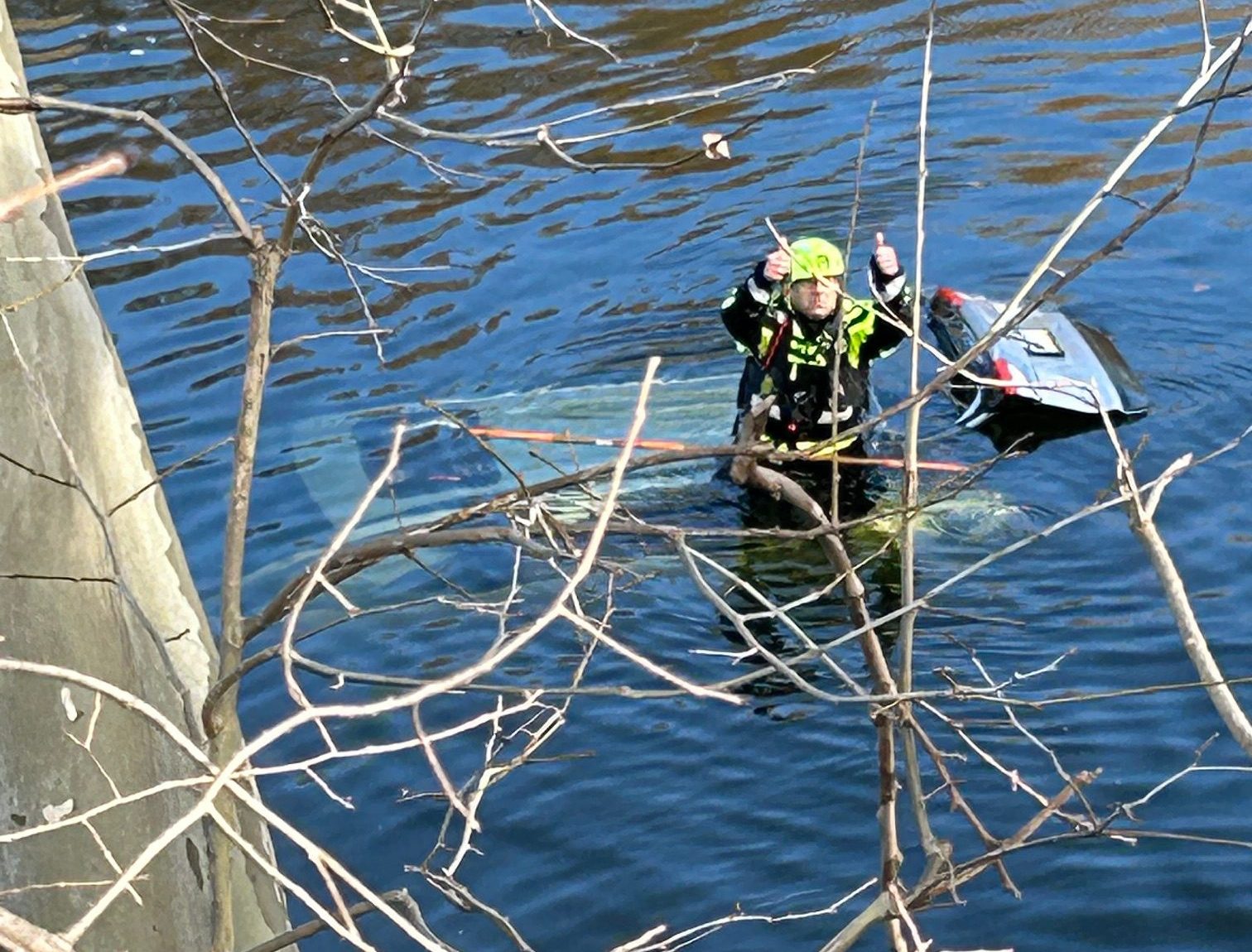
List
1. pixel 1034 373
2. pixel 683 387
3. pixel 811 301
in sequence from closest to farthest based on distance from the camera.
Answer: pixel 811 301 < pixel 1034 373 < pixel 683 387

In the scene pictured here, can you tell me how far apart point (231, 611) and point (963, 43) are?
1030 cm

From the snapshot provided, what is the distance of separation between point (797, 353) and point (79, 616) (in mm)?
4046

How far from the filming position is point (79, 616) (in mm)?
3898

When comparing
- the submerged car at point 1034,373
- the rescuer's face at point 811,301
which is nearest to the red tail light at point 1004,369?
the submerged car at point 1034,373

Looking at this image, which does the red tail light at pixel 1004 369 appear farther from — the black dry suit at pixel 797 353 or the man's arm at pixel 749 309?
the man's arm at pixel 749 309

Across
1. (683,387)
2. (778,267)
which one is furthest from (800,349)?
(683,387)

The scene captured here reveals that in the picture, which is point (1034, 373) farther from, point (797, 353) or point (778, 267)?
point (778, 267)

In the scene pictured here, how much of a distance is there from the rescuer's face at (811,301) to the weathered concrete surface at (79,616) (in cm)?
342

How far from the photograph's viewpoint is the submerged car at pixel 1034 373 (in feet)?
24.9

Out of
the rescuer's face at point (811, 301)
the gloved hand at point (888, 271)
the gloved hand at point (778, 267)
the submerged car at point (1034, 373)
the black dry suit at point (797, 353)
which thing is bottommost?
the submerged car at point (1034, 373)

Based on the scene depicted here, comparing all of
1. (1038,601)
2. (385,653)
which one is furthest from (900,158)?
(385,653)

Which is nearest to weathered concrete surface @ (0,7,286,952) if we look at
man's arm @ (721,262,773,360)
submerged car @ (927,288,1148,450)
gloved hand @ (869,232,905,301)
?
gloved hand @ (869,232,905,301)

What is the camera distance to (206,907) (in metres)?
4.13

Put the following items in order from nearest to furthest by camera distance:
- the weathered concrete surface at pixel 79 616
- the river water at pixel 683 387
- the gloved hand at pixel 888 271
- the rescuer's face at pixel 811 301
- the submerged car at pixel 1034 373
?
the weathered concrete surface at pixel 79 616
the river water at pixel 683 387
the gloved hand at pixel 888 271
the rescuer's face at pixel 811 301
the submerged car at pixel 1034 373
